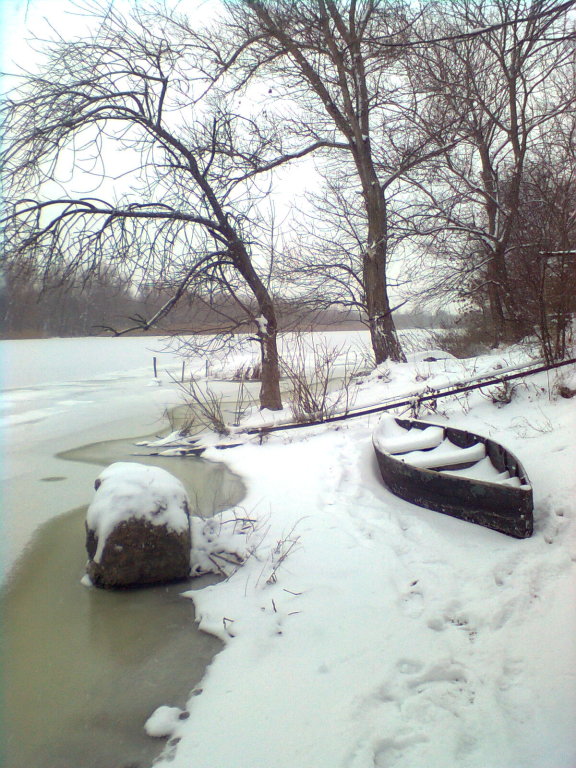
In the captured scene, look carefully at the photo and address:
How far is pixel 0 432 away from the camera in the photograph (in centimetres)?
880

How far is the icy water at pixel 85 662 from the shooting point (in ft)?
8.09

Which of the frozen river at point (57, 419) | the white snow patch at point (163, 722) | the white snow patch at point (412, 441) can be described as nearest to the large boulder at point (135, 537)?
the frozen river at point (57, 419)

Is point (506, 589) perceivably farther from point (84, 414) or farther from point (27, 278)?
point (84, 414)

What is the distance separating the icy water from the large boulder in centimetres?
12

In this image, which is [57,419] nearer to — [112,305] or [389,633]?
[112,305]

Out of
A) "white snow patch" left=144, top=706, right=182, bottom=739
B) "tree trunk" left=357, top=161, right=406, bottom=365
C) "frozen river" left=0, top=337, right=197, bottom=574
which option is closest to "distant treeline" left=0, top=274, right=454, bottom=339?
"frozen river" left=0, top=337, right=197, bottom=574

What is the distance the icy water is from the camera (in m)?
2.46

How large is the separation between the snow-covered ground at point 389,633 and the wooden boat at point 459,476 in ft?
0.41

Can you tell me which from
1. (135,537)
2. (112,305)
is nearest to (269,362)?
(112,305)

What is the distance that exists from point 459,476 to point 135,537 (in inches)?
102

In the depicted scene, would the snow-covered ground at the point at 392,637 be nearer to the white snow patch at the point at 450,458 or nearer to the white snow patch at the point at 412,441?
the white snow patch at the point at 450,458

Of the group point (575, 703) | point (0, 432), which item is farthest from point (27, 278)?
point (575, 703)

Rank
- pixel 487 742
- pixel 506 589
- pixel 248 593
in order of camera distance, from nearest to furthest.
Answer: pixel 487 742
pixel 506 589
pixel 248 593

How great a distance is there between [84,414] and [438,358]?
25.0 ft
